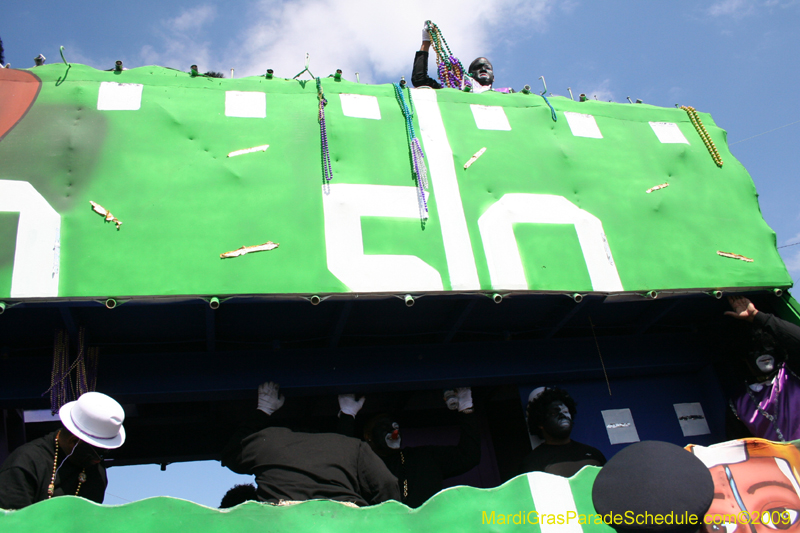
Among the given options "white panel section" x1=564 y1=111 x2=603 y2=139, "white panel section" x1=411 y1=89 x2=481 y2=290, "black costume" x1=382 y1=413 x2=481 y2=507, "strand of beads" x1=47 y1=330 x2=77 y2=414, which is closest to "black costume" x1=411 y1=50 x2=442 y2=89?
"white panel section" x1=411 y1=89 x2=481 y2=290

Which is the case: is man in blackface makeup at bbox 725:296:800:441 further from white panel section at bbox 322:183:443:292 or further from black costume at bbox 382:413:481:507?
white panel section at bbox 322:183:443:292

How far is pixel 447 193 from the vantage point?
15.5ft

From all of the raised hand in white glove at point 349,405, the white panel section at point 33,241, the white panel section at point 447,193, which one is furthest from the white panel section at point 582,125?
the white panel section at point 33,241

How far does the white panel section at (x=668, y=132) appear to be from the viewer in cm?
570

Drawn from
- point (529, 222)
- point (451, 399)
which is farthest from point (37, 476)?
point (529, 222)

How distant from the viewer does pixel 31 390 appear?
4062mm

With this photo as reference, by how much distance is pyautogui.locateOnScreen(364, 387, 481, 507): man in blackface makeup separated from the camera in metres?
4.36

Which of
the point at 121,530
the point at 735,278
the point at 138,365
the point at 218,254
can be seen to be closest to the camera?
the point at 121,530

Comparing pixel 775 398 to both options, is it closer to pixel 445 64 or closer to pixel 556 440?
pixel 556 440

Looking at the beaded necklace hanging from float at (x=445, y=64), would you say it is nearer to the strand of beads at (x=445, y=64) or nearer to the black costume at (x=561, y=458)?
the strand of beads at (x=445, y=64)

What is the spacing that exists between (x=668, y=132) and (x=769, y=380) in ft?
8.45

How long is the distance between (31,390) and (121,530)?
6.40ft

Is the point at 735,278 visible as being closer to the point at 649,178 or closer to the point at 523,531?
the point at 649,178

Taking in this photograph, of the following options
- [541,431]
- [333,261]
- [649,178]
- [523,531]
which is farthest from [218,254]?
[649,178]
